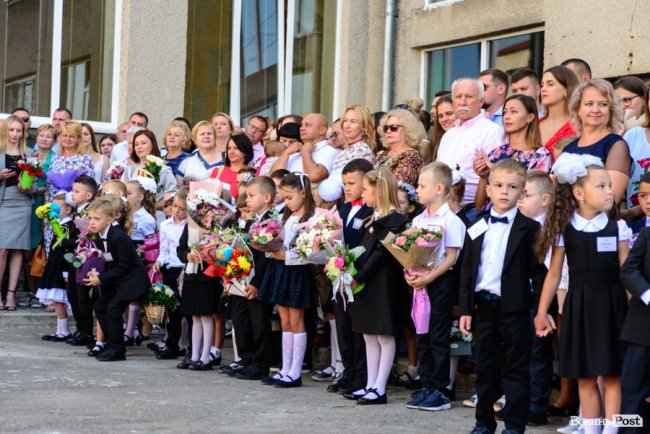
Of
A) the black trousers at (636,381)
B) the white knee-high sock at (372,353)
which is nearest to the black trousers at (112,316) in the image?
the white knee-high sock at (372,353)

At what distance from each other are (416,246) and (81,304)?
4189 millimetres

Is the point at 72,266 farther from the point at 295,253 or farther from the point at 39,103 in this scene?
the point at 39,103

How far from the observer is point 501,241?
6.67 metres

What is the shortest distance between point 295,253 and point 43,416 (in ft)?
8.19

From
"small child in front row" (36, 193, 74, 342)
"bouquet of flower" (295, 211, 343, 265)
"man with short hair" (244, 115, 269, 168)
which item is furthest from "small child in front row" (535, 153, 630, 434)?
"small child in front row" (36, 193, 74, 342)

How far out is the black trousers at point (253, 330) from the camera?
8844 mm

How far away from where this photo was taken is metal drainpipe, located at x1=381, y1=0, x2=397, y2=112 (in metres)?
15.1

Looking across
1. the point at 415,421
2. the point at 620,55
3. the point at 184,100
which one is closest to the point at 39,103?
the point at 184,100

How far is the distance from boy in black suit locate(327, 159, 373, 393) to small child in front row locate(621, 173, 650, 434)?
2446mm

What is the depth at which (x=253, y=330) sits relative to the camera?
29.5 feet

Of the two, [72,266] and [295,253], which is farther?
[72,266]

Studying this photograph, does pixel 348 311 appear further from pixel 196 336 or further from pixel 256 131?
pixel 256 131

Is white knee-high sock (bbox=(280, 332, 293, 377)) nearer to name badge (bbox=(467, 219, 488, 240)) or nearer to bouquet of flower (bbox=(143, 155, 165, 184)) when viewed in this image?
name badge (bbox=(467, 219, 488, 240))

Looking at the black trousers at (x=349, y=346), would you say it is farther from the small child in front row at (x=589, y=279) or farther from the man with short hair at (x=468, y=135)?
the small child in front row at (x=589, y=279)
